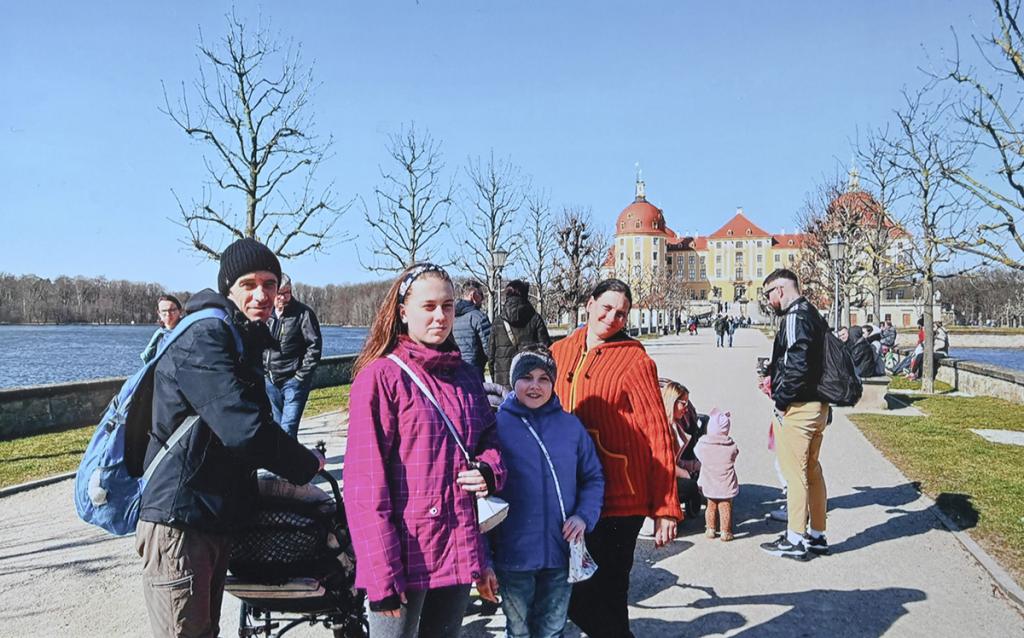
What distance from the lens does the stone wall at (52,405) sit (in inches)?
452

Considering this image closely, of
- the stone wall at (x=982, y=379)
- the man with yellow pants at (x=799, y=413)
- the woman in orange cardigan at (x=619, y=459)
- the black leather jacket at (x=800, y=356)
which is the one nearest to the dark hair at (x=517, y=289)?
the man with yellow pants at (x=799, y=413)

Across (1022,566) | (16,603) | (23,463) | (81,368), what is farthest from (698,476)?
(81,368)

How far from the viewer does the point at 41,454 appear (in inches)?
386

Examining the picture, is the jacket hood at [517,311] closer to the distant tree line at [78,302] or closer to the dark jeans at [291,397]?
the dark jeans at [291,397]

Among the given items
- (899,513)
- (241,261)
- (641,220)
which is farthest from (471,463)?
(641,220)

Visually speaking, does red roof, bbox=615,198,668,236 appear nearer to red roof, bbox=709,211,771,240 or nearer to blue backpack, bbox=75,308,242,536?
red roof, bbox=709,211,771,240

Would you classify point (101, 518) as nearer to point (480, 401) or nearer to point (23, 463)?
point (480, 401)

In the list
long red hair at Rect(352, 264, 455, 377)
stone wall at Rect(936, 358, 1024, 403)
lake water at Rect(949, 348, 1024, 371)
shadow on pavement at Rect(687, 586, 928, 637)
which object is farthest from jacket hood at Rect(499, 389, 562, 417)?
lake water at Rect(949, 348, 1024, 371)

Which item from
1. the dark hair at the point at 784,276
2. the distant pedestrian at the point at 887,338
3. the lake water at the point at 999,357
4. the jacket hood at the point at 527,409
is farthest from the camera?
the lake water at the point at 999,357

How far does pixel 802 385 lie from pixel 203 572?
14.2 ft

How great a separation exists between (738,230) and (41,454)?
120 m

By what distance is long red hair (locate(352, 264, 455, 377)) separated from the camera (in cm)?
271

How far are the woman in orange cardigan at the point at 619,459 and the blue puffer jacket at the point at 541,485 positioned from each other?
21 cm

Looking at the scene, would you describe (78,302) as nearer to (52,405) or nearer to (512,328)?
(52,405)
